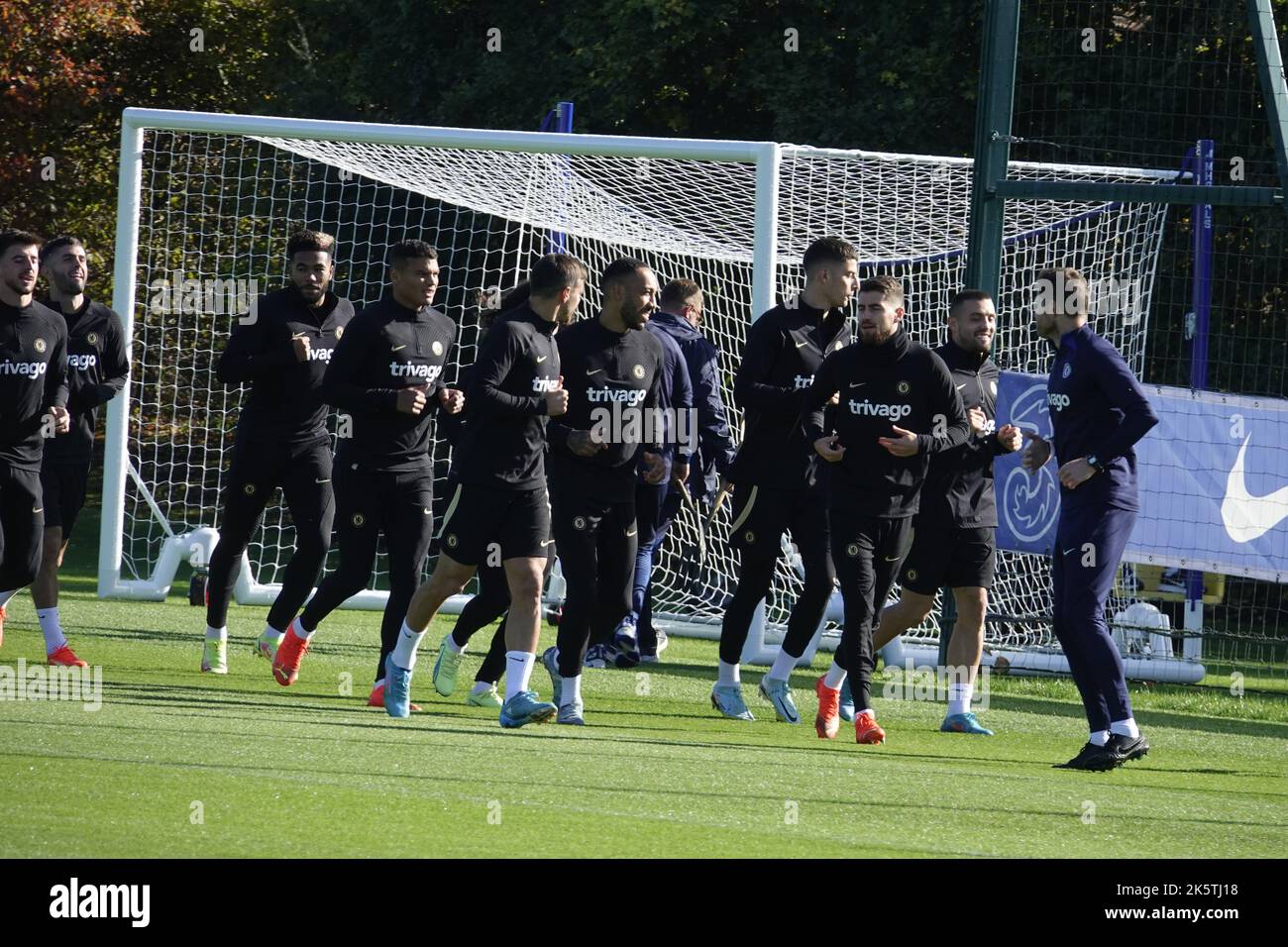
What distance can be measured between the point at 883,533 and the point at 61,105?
14303 mm

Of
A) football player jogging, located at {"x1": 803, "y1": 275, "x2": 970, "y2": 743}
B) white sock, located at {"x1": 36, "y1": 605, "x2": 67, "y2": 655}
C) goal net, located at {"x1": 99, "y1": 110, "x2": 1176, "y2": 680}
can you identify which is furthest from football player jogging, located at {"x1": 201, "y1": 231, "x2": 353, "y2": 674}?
goal net, located at {"x1": 99, "y1": 110, "x2": 1176, "y2": 680}

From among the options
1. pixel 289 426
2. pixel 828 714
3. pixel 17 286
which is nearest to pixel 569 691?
pixel 828 714

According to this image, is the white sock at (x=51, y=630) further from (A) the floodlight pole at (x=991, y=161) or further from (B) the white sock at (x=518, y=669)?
(A) the floodlight pole at (x=991, y=161)

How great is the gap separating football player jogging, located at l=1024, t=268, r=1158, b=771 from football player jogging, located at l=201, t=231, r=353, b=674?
149 inches

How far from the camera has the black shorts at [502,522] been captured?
8.17 meters

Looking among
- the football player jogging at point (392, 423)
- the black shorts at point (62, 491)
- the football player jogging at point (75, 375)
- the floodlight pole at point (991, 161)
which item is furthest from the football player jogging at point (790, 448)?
the black shorts at point (62, 491)

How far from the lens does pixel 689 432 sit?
401 inches

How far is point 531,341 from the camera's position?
823 centimetres

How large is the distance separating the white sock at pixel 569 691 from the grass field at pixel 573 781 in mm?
182

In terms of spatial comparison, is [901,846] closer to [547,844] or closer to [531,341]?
[547,844]

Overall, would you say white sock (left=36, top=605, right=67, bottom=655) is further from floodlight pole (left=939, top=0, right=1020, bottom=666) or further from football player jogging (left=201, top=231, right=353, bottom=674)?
floodlight pole (left=939, top=0, right=1020, bottom=666)

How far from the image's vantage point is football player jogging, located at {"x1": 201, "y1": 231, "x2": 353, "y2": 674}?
9555 millimetres

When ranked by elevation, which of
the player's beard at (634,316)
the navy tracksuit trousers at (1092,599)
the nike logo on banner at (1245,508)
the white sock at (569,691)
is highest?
the player's beard at (634,316)
